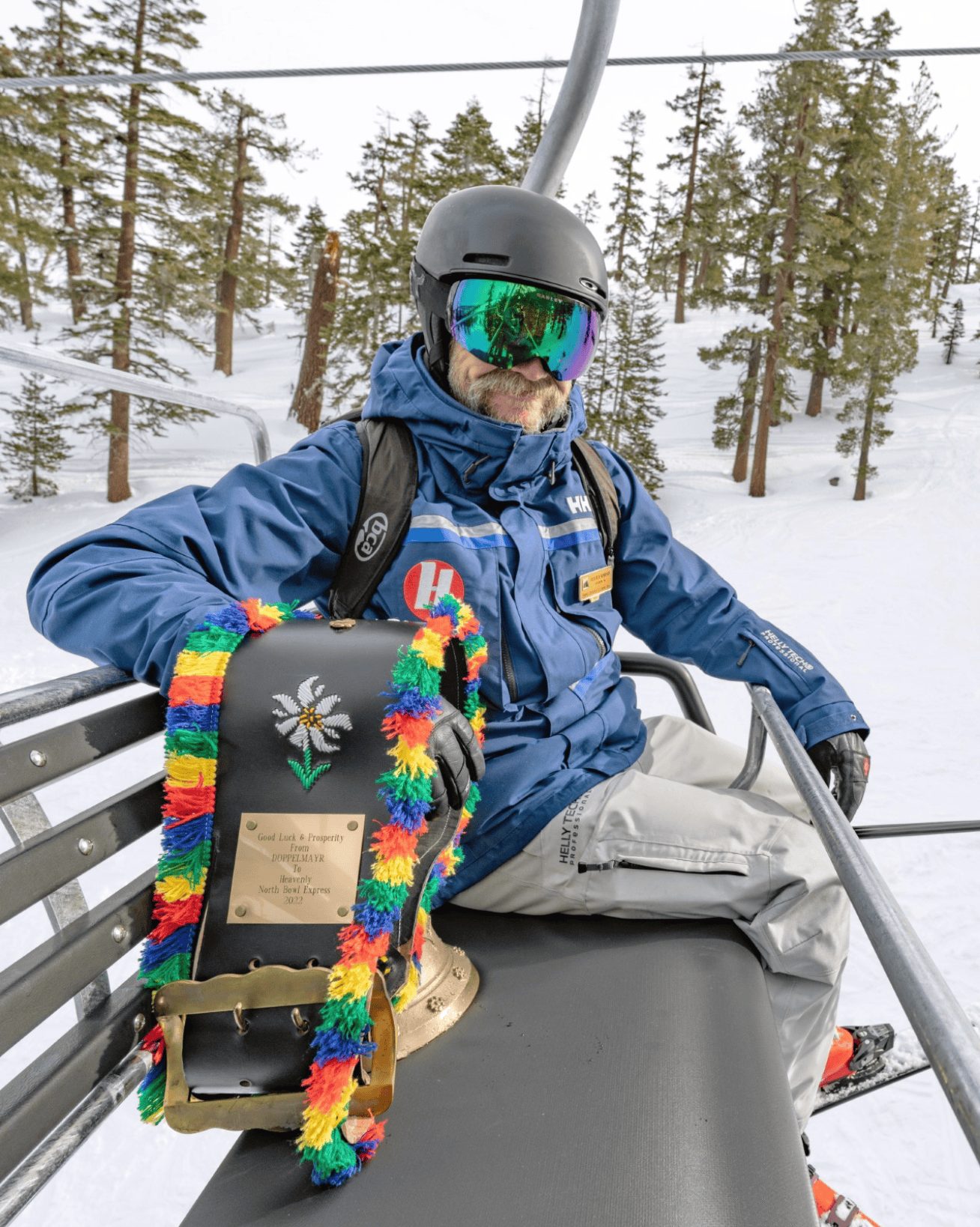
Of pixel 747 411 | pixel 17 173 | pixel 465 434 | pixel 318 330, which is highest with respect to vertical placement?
pixel 17 173

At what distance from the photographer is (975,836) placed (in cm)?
407

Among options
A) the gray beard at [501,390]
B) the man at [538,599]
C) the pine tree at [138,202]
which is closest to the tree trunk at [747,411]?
the pine tree at [138,202]

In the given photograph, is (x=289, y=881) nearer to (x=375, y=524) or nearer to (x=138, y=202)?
(x=375, y=524)

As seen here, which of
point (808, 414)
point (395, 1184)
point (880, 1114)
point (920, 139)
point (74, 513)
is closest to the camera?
point (395, 1184)

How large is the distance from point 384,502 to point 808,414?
88.6ft

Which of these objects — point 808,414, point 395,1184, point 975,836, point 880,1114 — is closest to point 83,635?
point 395,1184

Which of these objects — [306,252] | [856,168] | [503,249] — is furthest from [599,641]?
[306,252]

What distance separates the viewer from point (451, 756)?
115 centimetres

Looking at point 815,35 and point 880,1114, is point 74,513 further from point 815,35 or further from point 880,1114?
point 815,35

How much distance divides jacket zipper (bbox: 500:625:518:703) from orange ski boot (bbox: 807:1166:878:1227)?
125cm

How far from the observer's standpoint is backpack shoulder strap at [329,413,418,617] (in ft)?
5.79

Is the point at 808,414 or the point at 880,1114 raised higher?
the point at 808,414

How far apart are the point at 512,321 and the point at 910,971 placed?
1.52 m

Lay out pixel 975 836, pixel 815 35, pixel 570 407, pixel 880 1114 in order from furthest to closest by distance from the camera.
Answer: pixel 815 35
pixel 975 836
pixel 880 1114
pixel 570 407
